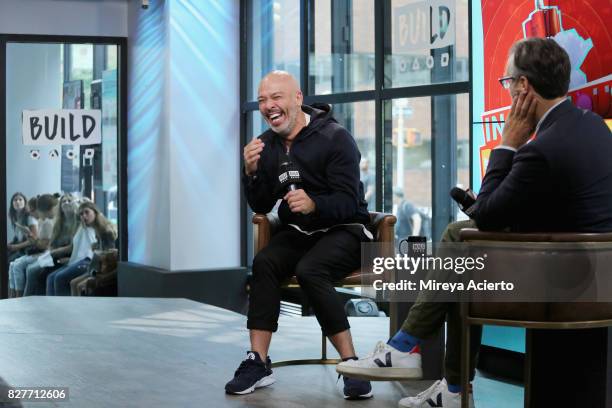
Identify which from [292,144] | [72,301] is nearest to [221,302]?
[72,301]

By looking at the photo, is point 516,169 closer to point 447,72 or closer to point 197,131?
point 447,72

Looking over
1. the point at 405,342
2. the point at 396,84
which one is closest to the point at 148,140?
the point at 396,84

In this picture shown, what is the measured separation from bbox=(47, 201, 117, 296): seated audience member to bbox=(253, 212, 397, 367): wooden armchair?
186 inches

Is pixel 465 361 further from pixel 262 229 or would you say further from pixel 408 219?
pixel 408 219

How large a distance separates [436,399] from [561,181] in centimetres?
98

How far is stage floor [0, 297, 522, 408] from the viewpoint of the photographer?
3748 mm

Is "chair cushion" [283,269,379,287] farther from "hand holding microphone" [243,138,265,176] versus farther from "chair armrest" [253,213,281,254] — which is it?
"hand holding microphone" [243,138,265,176]

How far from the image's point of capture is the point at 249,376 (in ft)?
12.3

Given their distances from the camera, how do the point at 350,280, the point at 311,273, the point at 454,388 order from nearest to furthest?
the point at 454,388
the point at 311,273
the point at 350,280

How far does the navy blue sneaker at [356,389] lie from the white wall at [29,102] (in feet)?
18.4

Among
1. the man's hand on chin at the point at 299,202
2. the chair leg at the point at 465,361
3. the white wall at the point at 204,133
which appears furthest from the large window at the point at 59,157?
the chair leg at the point at 465,361

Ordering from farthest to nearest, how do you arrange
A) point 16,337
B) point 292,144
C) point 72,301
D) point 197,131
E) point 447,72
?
point 197,131 < point 72,301 < point 447,72 < point 16,337 < point 292,144

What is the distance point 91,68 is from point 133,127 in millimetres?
704

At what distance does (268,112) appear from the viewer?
13.2 feet
